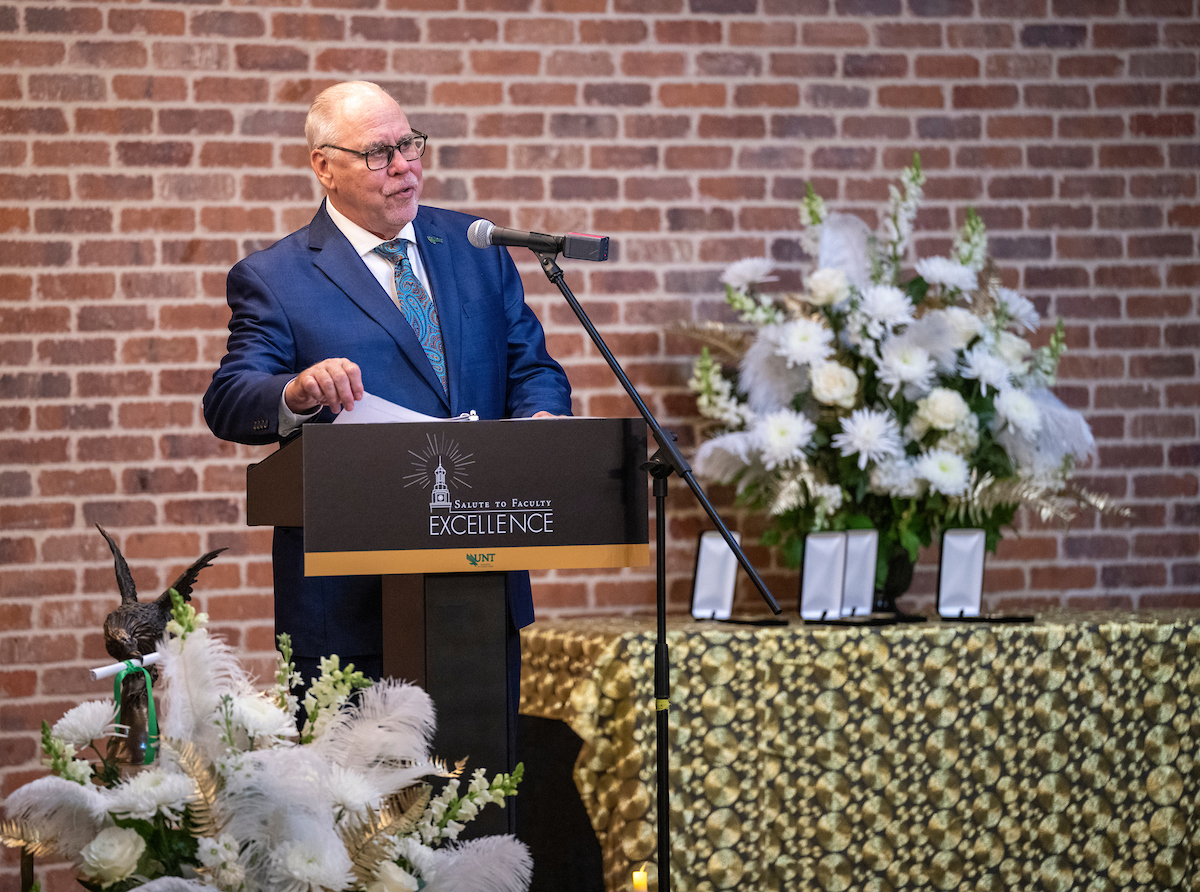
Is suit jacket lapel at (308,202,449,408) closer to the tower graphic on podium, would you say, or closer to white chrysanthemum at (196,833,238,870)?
the tower graphic on podium

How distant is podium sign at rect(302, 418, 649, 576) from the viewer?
140cm

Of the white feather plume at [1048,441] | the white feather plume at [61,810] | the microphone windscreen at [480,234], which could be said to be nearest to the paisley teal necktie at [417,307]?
the microphone windscreen at [480,234]

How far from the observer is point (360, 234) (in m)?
1.96

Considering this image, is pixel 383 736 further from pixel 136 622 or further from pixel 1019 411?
pixel 1019 411

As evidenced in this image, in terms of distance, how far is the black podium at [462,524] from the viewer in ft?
4.61

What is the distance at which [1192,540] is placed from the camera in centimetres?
312

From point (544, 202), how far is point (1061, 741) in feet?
5.93

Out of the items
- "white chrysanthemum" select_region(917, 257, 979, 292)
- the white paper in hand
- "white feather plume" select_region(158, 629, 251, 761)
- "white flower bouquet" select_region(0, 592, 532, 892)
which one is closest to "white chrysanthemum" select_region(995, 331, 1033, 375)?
"white chrysanthemum" select_region(917, 257, 979, 292)

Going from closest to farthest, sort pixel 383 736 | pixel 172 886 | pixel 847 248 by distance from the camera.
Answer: pixel 172 886
pixel 383 736
pixel 847 248

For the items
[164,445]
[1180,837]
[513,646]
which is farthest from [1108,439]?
[164,445]

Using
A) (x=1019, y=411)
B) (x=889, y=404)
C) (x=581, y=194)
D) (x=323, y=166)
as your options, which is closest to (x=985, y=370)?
(x=1019, y=411)

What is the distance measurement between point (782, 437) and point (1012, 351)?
0.59 meters

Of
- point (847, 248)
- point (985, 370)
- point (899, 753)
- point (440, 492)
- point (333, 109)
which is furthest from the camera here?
point (847, 248)

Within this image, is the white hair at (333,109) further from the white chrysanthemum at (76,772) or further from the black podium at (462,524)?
the white chrysanthemum at (76,772)
